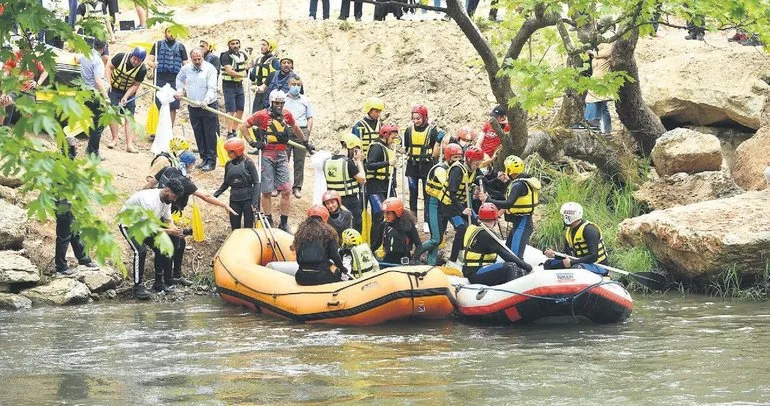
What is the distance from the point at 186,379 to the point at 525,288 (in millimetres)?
3812

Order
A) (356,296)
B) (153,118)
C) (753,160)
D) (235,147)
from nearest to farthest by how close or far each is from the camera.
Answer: (356,296)
(235,147)
(753,160)
(153,118)

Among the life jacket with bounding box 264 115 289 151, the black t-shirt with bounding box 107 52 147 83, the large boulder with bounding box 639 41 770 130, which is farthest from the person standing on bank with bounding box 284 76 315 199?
the large boulder with bounding box 639 41 770 130

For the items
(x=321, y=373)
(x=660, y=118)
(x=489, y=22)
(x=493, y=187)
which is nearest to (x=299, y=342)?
(x=321, y=373)

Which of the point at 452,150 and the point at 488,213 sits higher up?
the point at 452,150

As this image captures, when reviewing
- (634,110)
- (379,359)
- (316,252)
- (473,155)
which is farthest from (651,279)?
(379,359)

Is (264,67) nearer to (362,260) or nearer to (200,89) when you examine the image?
(200,89)

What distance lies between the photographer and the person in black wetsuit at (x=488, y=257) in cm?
1355

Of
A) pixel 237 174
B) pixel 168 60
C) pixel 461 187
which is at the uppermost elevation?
pixel 168 60

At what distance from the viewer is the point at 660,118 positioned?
20.1 meters

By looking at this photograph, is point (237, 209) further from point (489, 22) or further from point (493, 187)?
point (489, 22)

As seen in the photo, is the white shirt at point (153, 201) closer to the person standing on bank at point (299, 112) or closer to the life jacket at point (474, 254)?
the person standing on bank at point (299, 112)

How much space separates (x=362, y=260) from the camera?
1402cm

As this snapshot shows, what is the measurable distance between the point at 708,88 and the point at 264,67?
6.56 metres

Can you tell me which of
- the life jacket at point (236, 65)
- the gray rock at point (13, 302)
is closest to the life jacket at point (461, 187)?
the life jacket at point (236, 65)
